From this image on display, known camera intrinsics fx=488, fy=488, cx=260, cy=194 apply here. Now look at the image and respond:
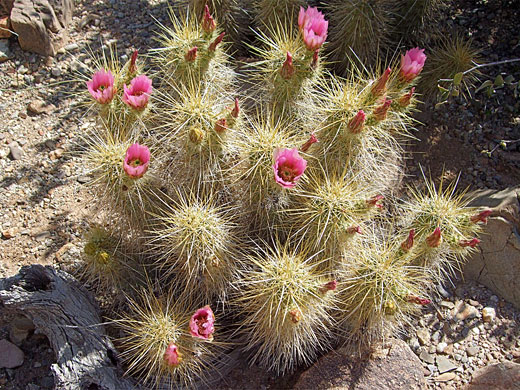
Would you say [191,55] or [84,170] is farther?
[84,170]

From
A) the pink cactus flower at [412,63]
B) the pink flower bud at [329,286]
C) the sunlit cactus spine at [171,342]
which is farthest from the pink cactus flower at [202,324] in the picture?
the pink cactus flower at [412,63]

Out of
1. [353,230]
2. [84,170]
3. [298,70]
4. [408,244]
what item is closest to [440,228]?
[408,244]

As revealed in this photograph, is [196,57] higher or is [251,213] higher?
[196,57]

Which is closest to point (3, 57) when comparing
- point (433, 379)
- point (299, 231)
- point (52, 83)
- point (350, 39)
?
point (52, 83)

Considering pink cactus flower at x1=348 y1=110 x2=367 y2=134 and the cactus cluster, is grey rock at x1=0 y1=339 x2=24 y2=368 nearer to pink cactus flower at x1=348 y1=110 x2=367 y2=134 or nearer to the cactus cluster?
the cactus cluster

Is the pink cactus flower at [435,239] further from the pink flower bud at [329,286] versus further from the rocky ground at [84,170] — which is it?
the rocky ground at [84,170]

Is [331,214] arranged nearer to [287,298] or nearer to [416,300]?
[287,298]
